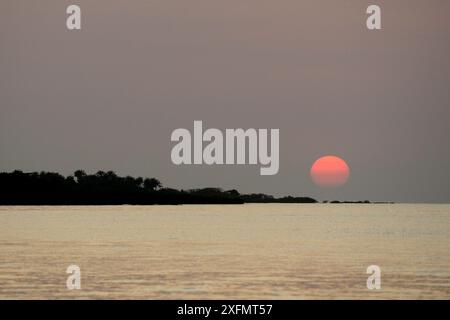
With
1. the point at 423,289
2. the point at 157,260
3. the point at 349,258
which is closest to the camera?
the point at 423,289

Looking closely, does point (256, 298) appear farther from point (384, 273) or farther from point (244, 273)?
point (384, 273)

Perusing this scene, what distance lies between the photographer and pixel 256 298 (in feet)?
145

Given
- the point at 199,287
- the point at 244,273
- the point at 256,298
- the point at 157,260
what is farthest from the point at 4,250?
the point at 256,298

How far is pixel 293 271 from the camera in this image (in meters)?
59.5

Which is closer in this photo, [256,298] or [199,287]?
[256,298]

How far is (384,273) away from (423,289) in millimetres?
11454
